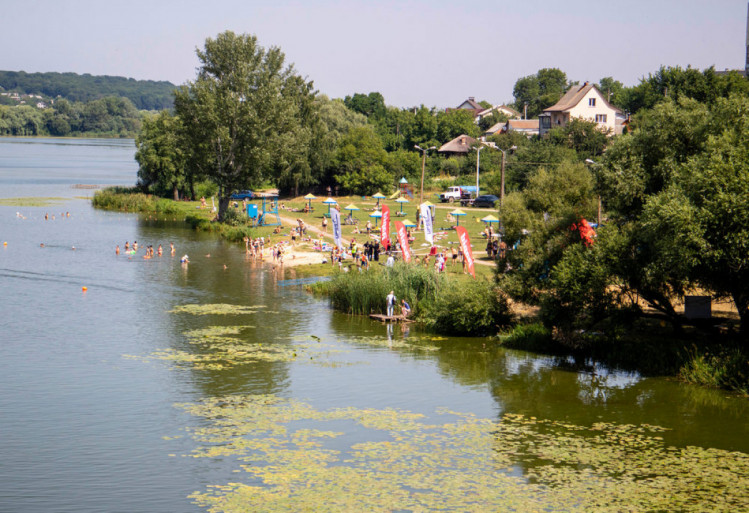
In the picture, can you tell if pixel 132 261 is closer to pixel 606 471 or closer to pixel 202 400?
pixel 202 400

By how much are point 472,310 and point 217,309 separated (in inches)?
586

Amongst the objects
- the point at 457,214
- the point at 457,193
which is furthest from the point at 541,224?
the point at 457,193

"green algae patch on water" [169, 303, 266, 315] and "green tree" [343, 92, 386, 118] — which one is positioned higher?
"green tree" [343, 92, 386, 118]

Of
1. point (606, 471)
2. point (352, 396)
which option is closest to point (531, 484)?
point (606, 471)

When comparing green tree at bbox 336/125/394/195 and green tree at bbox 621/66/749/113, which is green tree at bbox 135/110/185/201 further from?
green tree at bbox 621/66/749/113

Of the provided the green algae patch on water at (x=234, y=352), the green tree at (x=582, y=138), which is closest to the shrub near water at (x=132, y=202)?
the green tree at (x=582, y=138)

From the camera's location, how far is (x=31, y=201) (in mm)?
94188

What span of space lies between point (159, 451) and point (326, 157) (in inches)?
3197

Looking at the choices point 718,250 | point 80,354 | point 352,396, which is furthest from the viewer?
point 80,354

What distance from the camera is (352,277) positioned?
4281 cm

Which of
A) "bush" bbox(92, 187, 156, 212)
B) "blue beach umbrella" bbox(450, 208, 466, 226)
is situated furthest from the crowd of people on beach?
"bush" bbox(92, 187, 156, 212)

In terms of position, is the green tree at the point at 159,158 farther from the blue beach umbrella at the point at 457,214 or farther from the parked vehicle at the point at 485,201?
the blue beach umbrella at the point at 457,214

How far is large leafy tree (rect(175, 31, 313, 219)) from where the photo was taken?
76.0 m

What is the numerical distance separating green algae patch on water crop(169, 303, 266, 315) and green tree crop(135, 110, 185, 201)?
54.1m
